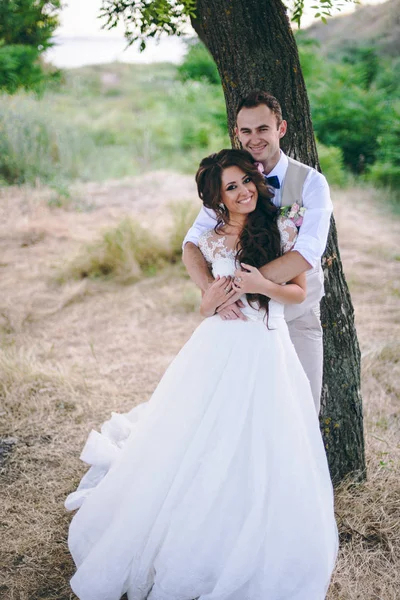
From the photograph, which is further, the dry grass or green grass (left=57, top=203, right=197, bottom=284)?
green grass (left=57, top=203, right=197, bottom=284)

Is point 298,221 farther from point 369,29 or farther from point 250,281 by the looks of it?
point 369,29

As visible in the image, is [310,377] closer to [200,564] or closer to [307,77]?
[200,564]

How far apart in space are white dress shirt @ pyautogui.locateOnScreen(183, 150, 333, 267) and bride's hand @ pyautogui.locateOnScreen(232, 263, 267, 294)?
0.63ft

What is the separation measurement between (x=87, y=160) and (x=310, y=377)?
985 cm

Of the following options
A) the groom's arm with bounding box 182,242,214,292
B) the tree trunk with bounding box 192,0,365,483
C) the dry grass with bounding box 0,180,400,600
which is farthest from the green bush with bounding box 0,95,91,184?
the groom's arm with bounding box 182,242,214,292

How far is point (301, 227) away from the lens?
7.62ft

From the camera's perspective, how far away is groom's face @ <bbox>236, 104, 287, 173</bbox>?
236 centimetres

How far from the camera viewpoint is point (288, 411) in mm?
2240

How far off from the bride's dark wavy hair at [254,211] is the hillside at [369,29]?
21099 millimetres

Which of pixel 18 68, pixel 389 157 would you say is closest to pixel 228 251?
pixel 389 157

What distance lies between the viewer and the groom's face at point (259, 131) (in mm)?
2359

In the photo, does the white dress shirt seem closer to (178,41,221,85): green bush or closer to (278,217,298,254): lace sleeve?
(278,217,298,254): lace sleeve

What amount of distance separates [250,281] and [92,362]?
3.03 m

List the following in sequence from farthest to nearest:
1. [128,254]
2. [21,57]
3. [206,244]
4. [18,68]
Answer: [18,68]
[21,57]
[128,254]
[206,244]
